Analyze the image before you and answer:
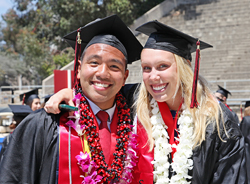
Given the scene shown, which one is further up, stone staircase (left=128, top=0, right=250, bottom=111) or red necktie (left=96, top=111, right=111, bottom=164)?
stone staircase (left=128, top=0, right=250, bottom=111)

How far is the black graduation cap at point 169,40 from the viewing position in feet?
7.70

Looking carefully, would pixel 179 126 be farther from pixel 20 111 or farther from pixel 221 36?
pixel 221 36

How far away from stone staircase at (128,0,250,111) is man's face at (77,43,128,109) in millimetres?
9700

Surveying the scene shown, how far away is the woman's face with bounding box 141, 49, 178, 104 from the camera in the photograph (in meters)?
2.27

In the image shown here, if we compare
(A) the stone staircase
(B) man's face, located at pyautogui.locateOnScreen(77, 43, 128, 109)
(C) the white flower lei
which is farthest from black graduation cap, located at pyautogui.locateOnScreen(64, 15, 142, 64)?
(A) the stone staircase

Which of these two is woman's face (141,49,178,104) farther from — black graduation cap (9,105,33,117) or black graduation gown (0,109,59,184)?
black graduation cap (9,105,33,117)

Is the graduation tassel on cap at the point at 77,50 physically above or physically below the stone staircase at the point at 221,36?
below

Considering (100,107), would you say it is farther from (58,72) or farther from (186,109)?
(58,72)

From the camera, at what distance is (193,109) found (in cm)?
235

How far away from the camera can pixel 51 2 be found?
55.4 ft

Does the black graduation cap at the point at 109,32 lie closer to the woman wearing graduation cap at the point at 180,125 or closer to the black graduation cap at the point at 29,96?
the woman wearing graduation cap at the point at 180,125

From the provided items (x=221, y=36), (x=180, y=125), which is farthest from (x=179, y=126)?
(x=221, y=36)

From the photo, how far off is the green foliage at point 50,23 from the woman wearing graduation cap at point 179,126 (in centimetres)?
1351

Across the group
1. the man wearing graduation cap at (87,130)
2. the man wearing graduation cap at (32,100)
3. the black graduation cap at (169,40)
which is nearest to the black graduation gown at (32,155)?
the man wearing graduation cap at (87,130)
